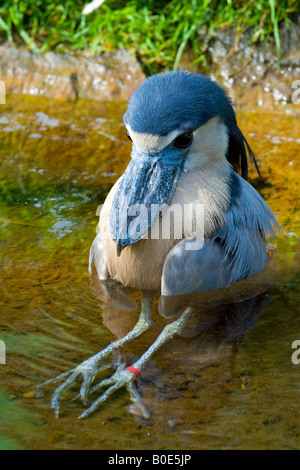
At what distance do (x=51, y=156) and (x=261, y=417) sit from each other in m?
2.70

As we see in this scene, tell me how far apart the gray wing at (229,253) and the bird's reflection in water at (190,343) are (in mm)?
93

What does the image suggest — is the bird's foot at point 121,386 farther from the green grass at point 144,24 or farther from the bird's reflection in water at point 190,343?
the green grass at point 144,24

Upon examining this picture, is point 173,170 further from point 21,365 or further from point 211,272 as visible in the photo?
point 21,365

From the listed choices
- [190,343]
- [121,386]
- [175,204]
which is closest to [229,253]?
[175,204]

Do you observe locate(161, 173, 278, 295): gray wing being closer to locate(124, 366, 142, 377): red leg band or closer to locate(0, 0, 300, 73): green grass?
locate(124, 366, 142, 377): red leg band

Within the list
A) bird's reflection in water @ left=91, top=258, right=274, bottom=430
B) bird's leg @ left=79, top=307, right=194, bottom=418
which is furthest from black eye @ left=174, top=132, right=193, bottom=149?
bird's leg @ left=79, top=307, right=194, bottom=418

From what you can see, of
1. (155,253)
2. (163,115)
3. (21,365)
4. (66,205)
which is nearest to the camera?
(21,365)

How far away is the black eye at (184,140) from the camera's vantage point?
2.74 m

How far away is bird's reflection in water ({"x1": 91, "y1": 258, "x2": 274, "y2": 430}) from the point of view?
2.19 metres

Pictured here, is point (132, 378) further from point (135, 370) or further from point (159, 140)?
point (159, 140)

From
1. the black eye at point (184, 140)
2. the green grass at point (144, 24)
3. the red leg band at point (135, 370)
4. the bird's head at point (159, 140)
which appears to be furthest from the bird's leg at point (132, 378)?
the green grass at point (144, 24)

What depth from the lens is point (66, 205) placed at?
368 cm
